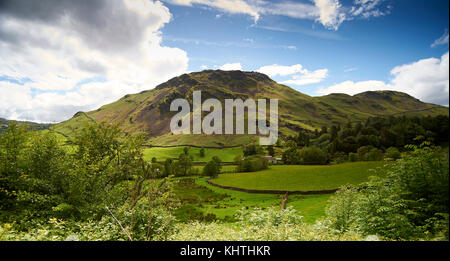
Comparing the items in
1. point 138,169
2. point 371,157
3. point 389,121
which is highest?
point 389,121

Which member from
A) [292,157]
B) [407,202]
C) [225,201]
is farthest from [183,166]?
[407,202]

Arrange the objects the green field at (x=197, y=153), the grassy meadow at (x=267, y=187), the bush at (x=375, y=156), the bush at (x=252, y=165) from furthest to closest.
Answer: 1. the green field at (x=197, y=153)
2. the bush at (x=252, y=165)
3. the bush at (x=375, y=156)
4. the grassy meadow at (x=267, y=187)

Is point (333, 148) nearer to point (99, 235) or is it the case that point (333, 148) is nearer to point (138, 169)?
point (138, 169)

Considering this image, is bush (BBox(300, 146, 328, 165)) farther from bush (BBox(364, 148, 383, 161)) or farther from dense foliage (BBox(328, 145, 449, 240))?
dense foliage (BBox(328, 145, 449, 240))

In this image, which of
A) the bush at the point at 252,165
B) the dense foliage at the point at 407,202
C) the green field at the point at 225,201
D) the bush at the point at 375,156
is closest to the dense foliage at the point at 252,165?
the bush at the point at 252,165

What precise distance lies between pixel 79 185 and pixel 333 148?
83384mm

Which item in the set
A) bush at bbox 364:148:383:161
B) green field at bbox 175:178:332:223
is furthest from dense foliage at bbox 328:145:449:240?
bush at bbox 364:148:383:161

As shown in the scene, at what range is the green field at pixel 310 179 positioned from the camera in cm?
4222

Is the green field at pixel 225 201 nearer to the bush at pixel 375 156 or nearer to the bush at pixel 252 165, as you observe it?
the bush at pixel 252 165

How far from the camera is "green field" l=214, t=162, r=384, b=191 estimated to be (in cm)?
4222

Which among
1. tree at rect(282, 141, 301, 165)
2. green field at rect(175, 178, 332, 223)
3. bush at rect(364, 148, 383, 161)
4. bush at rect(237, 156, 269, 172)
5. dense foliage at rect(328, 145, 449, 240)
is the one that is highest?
dense foliage at rect(328, 145, 449, 240)

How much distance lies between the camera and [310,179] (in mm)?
49125
